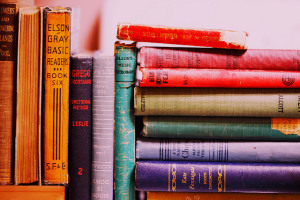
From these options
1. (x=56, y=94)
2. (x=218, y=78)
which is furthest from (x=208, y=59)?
(x=56, y=94)

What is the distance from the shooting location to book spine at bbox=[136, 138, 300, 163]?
48 cm

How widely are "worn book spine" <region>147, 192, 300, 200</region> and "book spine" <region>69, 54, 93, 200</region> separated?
14cm

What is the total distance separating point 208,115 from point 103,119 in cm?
20

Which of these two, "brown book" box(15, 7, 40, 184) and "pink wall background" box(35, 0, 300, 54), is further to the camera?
"pink wall background" box(35, 0, 300, 54)

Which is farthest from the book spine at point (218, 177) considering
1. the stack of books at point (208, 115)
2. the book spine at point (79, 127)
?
the book spine at point (79, 127)

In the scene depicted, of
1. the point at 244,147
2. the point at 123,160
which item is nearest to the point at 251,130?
the point at 244,147

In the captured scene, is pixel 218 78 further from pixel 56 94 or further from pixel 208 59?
pixel 56 94

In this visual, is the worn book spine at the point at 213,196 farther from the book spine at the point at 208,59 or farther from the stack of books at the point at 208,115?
the book spine at the point at 208,59

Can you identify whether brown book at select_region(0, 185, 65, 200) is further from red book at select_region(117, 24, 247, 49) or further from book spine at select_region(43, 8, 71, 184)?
red book at select_region(117, 24, 247, 49)

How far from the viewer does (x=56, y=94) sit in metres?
0.45

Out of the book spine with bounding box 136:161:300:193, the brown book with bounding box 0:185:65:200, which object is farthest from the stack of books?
the brown book with bounding box 0:185:65:200

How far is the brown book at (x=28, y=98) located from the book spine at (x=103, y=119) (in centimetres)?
10

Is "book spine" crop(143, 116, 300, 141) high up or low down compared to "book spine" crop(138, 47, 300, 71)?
down

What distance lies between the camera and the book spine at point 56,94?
450 millimetres
